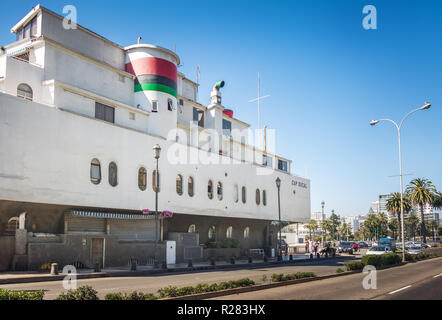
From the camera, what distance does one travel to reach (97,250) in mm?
28812

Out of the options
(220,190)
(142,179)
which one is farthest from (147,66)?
(220,190)

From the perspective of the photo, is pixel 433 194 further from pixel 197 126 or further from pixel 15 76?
pixel 15 76

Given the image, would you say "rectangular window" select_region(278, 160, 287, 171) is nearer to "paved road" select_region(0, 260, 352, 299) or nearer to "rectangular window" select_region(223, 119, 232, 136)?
"rectangular window" select_region(223, 119, 232, 136)

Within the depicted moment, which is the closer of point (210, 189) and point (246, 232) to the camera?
point (210, 189)

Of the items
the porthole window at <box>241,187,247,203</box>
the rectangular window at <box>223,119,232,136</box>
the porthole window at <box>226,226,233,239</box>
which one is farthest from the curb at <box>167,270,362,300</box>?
the rectangular window at <box>223,119,232,136</box>

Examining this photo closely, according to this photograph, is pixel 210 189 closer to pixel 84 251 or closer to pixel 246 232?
pixel 246 232

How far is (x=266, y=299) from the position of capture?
12898 mm

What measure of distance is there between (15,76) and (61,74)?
3540 mm

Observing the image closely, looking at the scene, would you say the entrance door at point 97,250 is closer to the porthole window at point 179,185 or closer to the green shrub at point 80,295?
the porthole window at point 179,185

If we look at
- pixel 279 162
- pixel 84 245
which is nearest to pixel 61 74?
pixel 84 245

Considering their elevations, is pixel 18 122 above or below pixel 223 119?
below

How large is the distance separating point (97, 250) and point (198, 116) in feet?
70.2

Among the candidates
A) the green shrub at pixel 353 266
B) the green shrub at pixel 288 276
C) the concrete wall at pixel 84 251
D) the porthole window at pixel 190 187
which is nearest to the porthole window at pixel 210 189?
the porthole window at pixel 190 187

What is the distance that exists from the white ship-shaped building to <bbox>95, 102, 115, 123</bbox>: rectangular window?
8 cm
